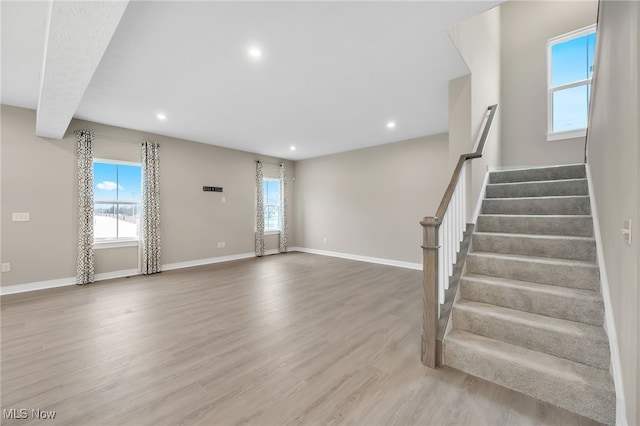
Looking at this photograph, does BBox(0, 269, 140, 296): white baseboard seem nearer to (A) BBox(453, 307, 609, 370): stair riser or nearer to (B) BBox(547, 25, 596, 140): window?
(A) BBox(453, 307, 609, 370): stair riser

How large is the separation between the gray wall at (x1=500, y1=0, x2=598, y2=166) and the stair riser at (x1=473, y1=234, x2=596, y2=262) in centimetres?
253

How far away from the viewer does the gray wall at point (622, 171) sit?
1.18 metres

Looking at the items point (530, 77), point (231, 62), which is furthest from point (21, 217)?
point (530, 77)

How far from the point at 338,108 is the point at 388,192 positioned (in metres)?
2.73

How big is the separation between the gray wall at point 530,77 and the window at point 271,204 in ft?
19.0

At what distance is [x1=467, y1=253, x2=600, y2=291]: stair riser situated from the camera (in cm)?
208

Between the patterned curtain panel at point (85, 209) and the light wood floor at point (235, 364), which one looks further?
the patterned curtain panel at point (85, 209)

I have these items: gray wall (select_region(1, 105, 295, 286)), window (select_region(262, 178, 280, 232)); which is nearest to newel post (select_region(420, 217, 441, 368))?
gray wall (select_region(1, 105, 295, 286))

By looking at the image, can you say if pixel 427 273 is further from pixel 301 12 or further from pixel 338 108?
pixel 338 108

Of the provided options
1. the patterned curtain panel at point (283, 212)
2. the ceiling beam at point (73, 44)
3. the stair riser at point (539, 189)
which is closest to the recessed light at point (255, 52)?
the ceiling beam at point (73, 44)

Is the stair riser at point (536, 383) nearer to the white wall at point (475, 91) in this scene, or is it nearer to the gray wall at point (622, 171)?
the gray wall at point (622, 171)

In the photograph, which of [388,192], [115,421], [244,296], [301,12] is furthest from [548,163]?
[115,421]

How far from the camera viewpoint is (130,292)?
4.08m

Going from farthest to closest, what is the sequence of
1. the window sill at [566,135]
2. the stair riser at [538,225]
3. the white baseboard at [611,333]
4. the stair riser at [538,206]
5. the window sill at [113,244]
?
1. the window sill at [113,244]
2. the window sill at [566,135]
3. the stair riser at [538,206]
4. the stair riser at [538,225]
5. the white baseboard at [611,333]
